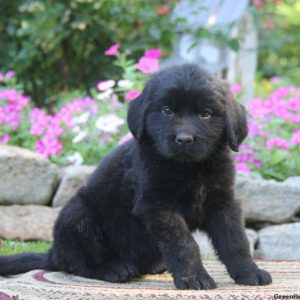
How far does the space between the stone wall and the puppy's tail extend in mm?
1203

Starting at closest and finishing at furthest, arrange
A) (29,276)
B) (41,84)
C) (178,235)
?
1. (178,235)
2. (29,276)
3. (41,84)

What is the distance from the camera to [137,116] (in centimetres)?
368

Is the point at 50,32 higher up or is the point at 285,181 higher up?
the point at 50,32

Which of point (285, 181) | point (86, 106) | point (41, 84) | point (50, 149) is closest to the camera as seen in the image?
point (285, 181)

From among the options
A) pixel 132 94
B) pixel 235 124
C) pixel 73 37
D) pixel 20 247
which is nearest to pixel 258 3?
pixel 73 37

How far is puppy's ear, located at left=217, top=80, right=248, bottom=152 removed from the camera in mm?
3564

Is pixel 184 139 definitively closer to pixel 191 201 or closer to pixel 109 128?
pixel 191 201

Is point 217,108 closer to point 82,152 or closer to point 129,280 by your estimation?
point 129,280

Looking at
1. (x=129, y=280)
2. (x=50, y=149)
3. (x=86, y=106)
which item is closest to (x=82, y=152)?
(x=50, y=149)

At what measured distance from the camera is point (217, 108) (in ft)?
11.5

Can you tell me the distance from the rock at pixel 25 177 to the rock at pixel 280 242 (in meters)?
1.76

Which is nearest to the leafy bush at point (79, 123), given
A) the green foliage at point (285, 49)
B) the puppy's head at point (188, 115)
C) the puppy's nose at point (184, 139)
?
the puppy's head at point (188, 115)

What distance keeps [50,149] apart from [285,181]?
2.06 metres

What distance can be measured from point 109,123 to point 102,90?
3.34 ft
